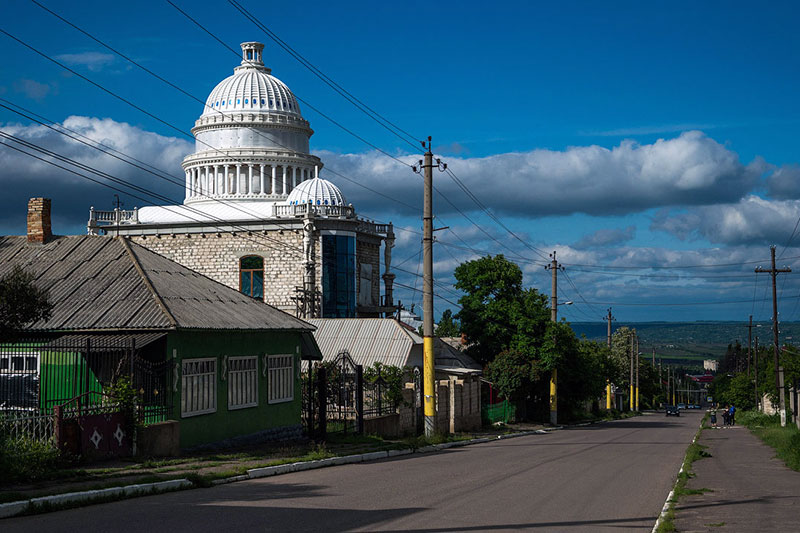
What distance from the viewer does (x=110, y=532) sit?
1052cm

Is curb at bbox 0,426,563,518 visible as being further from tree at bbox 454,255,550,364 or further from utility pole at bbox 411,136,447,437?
tree at bbox 454,255,550,364

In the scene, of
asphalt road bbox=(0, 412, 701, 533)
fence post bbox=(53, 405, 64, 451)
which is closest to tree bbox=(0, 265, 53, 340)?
fence post bbox=(53, 405, 64, 451)

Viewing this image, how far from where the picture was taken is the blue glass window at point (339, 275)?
6112cm

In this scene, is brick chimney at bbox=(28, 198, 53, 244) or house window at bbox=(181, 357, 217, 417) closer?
house window at bbox=(181, 357, 217, 417)

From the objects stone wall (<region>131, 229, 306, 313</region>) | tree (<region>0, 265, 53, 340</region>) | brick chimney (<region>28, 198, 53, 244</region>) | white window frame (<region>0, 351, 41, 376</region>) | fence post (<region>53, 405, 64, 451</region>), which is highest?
stone wall (<region>131, 229, 306, 313</region>)

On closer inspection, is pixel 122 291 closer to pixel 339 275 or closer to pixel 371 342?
pixel 371 342

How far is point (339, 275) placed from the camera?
61.8m

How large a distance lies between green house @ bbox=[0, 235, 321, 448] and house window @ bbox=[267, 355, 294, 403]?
0.11 feet

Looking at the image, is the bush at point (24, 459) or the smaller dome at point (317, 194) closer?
the bush at point (24, 459)

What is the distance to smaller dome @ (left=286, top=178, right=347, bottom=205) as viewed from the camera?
209 ft

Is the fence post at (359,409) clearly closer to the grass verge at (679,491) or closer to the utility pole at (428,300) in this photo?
the utility pole at (428,300)

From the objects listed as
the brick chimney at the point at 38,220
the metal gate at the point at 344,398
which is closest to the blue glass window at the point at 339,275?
the metal gate at the point at 344,398

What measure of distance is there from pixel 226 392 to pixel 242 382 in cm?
93

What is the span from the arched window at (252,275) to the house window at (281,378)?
36378 mm
